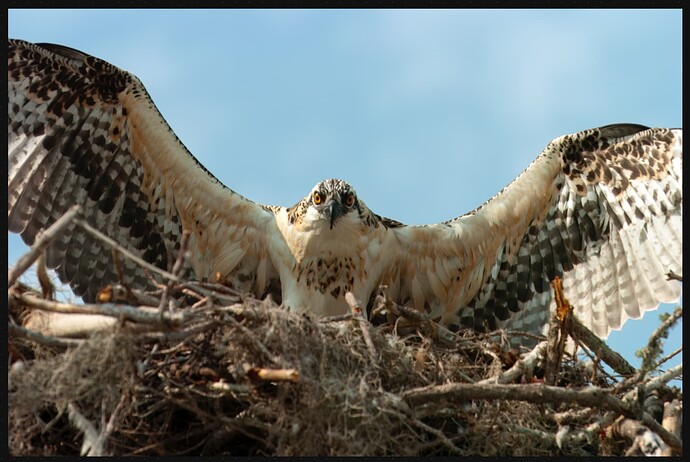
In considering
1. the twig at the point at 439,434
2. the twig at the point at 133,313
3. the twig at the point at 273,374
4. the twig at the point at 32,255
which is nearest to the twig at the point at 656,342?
the twig at the point at 439,434

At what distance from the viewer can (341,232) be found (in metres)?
9.58

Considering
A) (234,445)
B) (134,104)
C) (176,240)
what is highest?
(134,104)

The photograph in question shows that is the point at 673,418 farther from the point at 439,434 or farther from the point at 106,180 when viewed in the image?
the point at 106,180

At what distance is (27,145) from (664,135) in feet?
17.9

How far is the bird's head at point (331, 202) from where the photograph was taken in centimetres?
946

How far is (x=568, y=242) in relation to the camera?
34.4ft

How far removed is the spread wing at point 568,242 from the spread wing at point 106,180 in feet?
4.80

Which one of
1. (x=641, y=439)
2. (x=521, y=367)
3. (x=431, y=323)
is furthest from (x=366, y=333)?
(x=641, y=439)

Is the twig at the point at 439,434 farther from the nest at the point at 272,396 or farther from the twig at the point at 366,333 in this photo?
the twig at the point at 366,333

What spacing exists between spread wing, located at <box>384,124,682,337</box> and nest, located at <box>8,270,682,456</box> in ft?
6.52

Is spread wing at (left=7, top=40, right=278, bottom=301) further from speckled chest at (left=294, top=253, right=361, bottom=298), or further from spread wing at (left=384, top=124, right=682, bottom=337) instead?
spread wing at (left=384, top=124, right=682, bottom=337)

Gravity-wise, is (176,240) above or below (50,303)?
above

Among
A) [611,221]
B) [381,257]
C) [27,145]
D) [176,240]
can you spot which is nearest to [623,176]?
[611,221]

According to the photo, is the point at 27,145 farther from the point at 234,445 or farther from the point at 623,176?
the point at 623,176
